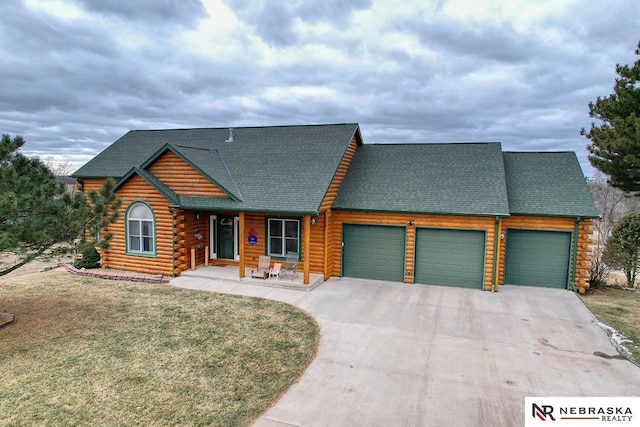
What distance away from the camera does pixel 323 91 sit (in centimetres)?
2864

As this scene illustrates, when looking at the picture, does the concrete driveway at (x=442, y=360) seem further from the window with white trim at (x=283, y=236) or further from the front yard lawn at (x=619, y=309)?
the window with white trim at (x=283, y=236)

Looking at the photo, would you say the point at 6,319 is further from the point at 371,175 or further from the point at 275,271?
the point at 371,175

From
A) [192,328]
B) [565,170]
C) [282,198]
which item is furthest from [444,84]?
[192,328]

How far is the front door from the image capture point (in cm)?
1467

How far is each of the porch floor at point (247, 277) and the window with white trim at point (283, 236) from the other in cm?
102

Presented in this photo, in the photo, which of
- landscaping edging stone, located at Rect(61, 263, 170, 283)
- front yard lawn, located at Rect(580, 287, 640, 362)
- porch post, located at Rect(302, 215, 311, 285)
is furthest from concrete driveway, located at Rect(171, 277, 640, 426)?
A: landscaping edging stone, located at Rect(61, 263, 170, 283)

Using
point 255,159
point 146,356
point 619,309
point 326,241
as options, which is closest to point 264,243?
point 326,241

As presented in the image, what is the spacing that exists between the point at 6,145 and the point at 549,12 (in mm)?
16191

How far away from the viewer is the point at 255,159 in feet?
49.8

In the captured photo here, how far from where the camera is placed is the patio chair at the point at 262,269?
42.1 feet

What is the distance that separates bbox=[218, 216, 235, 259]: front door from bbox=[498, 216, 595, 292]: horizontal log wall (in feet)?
31.2

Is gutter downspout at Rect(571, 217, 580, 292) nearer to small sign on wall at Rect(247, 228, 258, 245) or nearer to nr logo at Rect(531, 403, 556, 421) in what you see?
nr logo at Rect(531, 403, 556, 421)

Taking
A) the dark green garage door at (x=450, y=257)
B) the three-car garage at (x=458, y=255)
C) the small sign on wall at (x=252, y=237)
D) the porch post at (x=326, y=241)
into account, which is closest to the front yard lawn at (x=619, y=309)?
the three-car garage at (x=458, y=255)

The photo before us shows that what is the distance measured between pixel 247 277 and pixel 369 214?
467 centimetres
